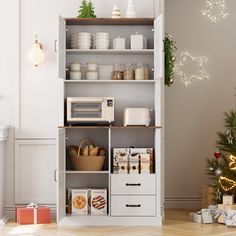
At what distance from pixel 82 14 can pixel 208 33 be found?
1.70 m

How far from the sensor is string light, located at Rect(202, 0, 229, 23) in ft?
23.0

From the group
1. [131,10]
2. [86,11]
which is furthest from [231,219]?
[86,11]

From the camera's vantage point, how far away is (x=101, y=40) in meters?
5.99

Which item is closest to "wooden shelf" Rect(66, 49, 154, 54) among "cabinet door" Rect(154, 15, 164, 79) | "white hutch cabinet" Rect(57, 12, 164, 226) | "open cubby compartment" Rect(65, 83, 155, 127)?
"white hutch cabinet" Rect(57, 12, 164, 226)

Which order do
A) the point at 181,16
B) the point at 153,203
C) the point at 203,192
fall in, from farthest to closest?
the point at 181,16
the point at 203,192
the point at 153,203

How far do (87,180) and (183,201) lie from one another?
1.33 metres

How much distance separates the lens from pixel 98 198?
593cm

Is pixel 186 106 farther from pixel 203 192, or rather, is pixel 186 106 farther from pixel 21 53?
pixel 21 53

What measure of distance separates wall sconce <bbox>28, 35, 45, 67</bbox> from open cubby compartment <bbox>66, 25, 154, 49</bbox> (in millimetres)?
337

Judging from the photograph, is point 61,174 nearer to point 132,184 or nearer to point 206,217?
point 132,184

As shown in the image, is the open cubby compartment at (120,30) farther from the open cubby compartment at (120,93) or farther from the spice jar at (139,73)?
the open cubby compartment at (120,93)

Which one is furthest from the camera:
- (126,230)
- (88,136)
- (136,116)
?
(88,136)

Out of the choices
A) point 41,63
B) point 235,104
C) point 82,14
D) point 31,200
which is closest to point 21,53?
point 41,63

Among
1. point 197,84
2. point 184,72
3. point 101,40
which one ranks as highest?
point 101,40
